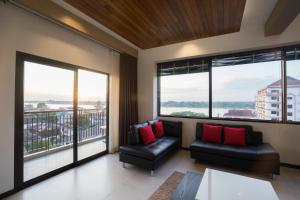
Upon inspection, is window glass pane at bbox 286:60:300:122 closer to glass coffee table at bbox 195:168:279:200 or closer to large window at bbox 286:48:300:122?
large window at bbox 286:48:300:122

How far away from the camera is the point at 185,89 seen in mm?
4316

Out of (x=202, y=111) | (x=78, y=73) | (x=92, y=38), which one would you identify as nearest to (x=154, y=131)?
(x=202, y=111)

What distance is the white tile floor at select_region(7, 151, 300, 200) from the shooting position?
2.13m

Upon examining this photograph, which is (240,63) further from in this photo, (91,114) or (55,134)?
(55,134)

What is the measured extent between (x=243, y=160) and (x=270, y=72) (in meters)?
2.08

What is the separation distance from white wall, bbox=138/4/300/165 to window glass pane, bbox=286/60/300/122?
26 cm

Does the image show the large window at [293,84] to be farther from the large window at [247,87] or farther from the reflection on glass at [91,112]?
the reflection on glass at [91,112]

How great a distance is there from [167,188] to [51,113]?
9.57 ft

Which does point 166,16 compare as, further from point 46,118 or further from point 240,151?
point 46,118

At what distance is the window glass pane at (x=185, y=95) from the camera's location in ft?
13.3

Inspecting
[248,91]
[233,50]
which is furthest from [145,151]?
[233,50]

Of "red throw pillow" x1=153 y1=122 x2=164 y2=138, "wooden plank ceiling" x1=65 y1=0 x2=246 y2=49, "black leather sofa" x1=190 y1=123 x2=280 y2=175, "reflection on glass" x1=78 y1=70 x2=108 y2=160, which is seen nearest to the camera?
"wooden plank ceiling" x1=65 y1=0 x2=246 y2=49

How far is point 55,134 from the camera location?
11.4 ft

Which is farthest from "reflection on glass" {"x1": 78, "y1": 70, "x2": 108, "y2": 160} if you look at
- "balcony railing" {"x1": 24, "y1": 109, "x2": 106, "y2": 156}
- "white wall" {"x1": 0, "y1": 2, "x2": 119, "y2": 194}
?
"white wall" {"x1": 0, "y1": 2, "x2": 119, "y2": 194}
